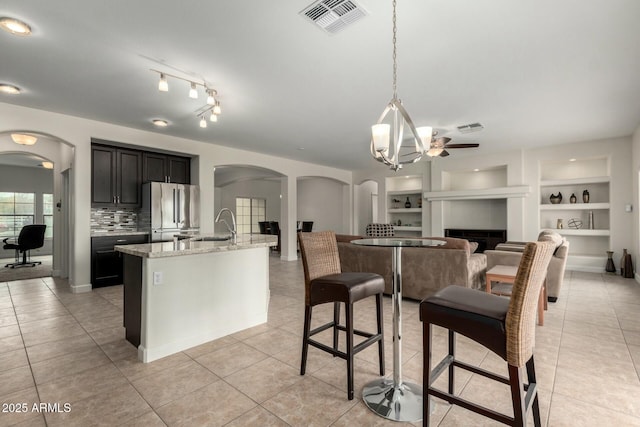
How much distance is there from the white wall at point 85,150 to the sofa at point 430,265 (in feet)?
10.7

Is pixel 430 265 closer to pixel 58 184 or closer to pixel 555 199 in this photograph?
pixel 555 199

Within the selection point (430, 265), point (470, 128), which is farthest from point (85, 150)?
point (470, 128)

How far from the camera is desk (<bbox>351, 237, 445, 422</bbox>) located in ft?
→ 5.80

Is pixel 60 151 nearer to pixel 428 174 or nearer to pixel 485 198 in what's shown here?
pixel 428 174

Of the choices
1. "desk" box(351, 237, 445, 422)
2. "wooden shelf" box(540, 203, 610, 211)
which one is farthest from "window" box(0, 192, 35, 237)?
"wooden shelf" box(540, 203, 610, 211)

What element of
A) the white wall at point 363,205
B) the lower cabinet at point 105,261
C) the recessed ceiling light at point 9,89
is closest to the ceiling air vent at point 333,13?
the recessed ceiling light at point 9,89

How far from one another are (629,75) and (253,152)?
6091 millimetres

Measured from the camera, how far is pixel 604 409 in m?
1.82

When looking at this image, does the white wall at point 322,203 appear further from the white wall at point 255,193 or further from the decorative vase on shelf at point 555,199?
the decorative vase on shelf at point 555,199

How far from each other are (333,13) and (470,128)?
3.86 metres

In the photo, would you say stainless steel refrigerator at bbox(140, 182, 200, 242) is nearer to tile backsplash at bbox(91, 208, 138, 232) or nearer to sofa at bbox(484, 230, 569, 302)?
tile backsplash at bbox(91, 208, 138, 232)

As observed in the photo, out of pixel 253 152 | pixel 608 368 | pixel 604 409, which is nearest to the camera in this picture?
pixel 604 409

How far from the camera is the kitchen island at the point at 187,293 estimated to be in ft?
8.14

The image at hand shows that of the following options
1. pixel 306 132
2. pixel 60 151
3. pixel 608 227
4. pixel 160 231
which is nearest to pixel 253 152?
pixel 306 132
